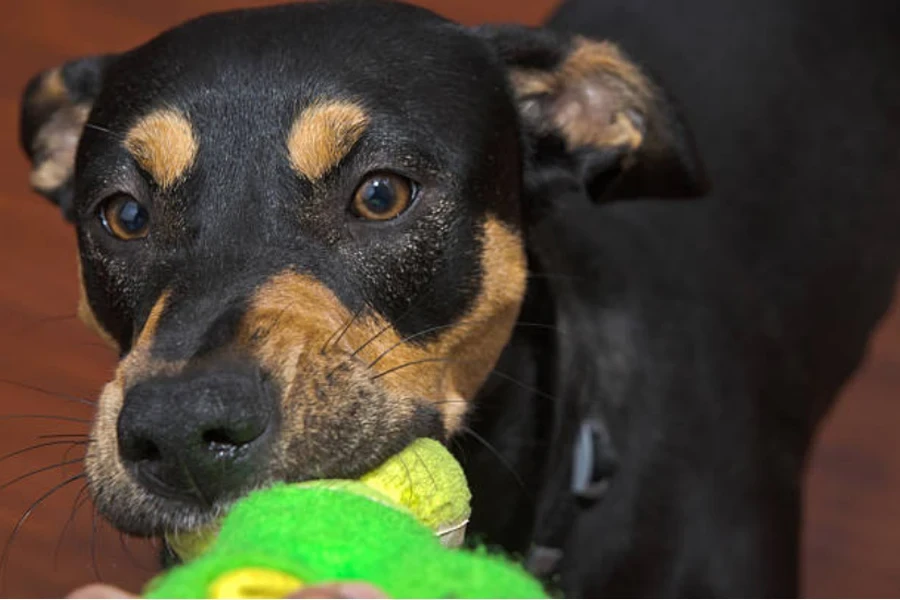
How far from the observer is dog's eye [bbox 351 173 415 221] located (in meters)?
1.80

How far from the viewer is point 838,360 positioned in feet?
9.78

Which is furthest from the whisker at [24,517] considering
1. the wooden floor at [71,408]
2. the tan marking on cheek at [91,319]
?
the tan marking on cheek at [91,319]

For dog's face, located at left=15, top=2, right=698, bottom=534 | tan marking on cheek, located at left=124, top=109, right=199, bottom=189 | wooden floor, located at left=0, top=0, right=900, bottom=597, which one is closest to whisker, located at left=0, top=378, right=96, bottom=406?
wooden floor, located at left=0, top=0, right=900, bottom=597

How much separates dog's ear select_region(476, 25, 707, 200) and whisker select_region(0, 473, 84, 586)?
0.85m

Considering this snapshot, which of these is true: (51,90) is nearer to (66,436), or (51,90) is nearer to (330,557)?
(66,436)

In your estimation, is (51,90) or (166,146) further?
(51,90)

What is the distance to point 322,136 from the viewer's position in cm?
176

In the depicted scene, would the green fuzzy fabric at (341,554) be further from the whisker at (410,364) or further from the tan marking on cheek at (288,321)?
the whisker at (410,364)

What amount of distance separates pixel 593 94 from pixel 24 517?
1103 millimetres

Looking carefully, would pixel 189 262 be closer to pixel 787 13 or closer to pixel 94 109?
pixel 94 109

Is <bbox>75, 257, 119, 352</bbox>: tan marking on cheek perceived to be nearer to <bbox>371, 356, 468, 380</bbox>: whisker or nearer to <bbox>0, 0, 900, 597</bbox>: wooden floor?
<bbox>0, 0, 900, 597</bbox>: wooden floor

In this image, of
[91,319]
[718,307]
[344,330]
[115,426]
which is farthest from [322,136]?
[718,307]

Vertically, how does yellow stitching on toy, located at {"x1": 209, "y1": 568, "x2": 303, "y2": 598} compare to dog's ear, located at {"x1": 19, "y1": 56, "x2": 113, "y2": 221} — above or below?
above

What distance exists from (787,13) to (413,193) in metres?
1.45
